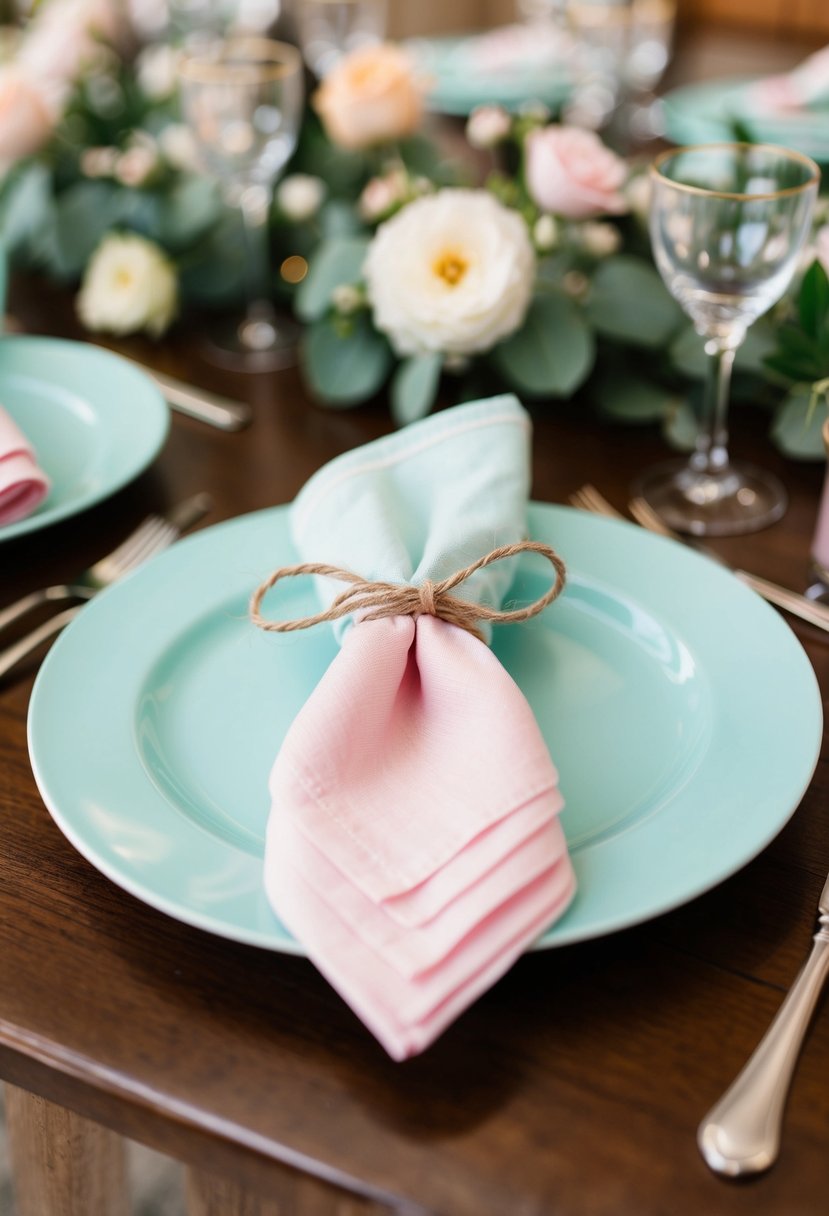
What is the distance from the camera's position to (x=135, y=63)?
153 cm

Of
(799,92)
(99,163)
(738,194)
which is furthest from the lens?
(799,92)

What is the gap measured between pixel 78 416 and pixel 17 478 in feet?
0.58

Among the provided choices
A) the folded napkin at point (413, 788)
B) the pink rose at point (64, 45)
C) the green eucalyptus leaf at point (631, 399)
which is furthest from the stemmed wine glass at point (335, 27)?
the folded napkin at point (413, 788)

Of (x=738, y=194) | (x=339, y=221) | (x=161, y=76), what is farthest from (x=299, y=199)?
(x=738, y=194)

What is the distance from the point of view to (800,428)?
83cm

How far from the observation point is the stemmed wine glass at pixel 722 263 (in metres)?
0.70

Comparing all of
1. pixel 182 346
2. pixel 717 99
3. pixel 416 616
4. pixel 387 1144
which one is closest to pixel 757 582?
pixel 416 616

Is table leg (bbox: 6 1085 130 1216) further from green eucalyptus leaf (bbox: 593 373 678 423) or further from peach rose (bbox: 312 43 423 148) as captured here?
peach rose (bbox: 312 43 423 148)

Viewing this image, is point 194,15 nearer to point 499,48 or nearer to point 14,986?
point 499,48

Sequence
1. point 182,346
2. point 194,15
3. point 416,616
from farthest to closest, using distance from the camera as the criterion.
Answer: point 194,15
point 182,346
point 416,616

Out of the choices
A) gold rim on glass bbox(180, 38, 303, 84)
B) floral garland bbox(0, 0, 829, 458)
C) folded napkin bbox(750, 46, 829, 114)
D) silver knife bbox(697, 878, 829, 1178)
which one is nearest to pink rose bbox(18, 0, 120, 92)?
floral garland bbox(0, 0, 829, 458)

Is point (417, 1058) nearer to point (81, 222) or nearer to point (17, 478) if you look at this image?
point (17, 478)

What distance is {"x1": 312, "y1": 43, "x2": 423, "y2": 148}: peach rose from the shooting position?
102cm

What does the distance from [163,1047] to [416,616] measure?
0.22m
